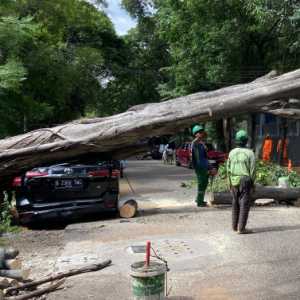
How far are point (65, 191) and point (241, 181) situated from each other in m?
3.54

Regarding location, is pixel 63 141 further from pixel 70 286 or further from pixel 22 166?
pixel 70 286

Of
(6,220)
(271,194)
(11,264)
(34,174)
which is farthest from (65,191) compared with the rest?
(271,194)

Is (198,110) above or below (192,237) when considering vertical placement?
above

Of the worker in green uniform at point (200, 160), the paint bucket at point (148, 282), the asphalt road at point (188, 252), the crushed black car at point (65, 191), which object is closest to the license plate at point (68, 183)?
the crushed black car at point (65, 191)

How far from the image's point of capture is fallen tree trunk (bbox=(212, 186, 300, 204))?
12.7 meters

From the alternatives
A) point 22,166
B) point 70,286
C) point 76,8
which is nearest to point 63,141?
point 22,166

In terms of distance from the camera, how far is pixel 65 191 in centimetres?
1077

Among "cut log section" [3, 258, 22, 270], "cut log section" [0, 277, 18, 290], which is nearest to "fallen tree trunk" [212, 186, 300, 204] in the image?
"cut log section" [3, 258, 22, 270]

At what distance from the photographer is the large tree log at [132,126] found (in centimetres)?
1076

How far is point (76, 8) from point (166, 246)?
22.8m

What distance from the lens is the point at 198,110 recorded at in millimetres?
10930

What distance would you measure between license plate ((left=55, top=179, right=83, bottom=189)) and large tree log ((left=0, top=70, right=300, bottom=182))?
791 millimetres

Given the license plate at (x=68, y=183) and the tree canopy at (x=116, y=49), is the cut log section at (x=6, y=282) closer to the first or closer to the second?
the license plate at (x=68, y=183)

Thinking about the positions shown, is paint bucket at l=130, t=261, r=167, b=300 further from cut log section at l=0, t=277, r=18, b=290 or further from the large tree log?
the large tree log
